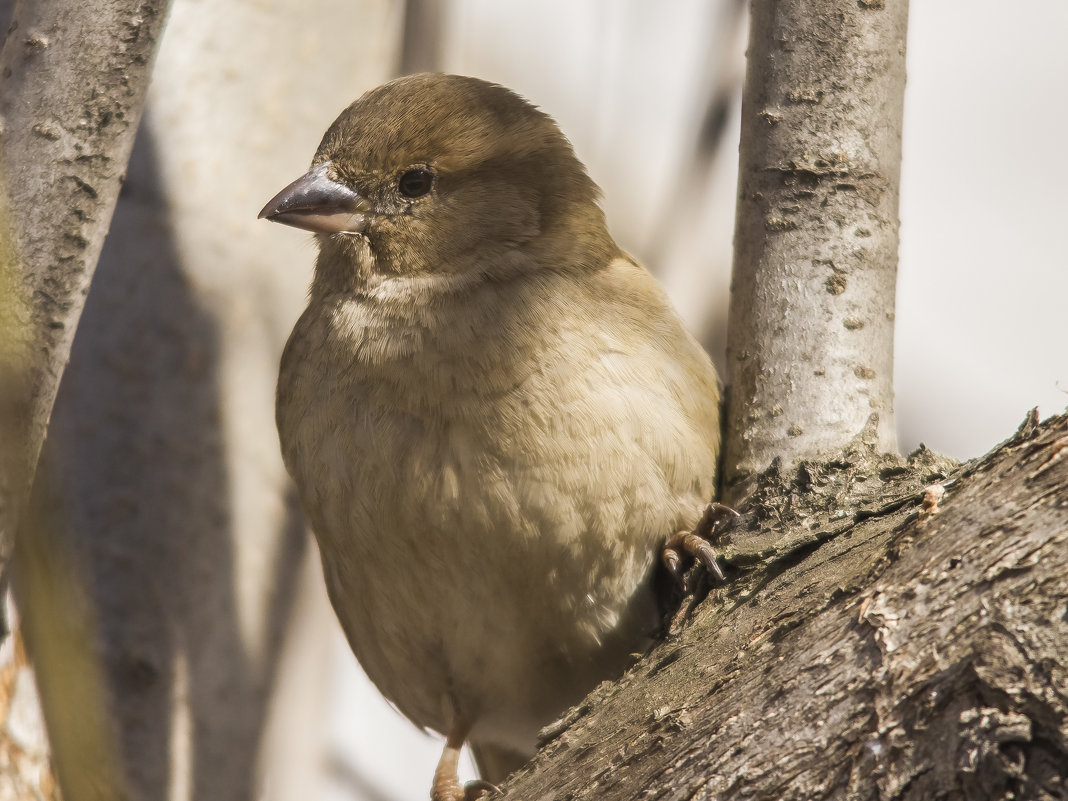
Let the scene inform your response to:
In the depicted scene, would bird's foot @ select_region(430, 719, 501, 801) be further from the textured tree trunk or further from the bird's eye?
the bird's eye

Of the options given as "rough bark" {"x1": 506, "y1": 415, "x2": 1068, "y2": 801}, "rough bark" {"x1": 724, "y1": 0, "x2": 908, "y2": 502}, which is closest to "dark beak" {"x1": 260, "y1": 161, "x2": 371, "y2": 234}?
"rough bark" {"x1": 724, "y1": 0, "x2": 908, "y2": 502}

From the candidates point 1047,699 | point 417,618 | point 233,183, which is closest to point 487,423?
point 417,618

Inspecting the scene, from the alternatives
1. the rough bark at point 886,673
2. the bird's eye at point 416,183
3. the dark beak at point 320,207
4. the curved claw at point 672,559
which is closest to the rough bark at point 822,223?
the curved claw at point 672,559

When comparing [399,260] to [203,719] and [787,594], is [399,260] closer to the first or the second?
[787,594]

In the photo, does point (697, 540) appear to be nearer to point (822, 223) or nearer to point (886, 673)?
point (822, 223)

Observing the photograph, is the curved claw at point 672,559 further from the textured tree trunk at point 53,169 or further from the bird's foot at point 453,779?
the textured tree trunk at point 53,169

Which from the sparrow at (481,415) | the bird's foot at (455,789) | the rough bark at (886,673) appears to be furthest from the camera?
the bird's foot at (455,789)

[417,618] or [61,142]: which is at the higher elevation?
[61,142]
